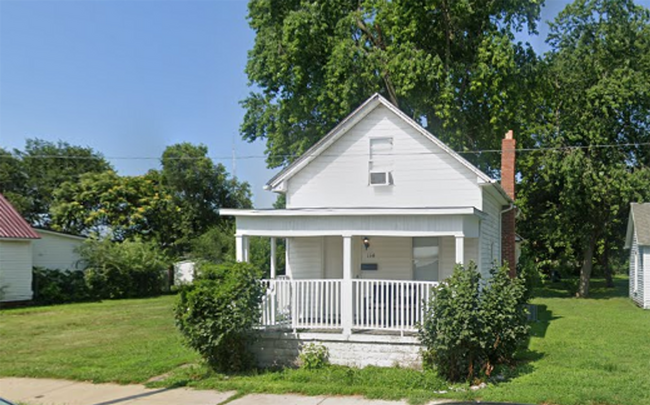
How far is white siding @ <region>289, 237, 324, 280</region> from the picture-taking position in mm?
15305

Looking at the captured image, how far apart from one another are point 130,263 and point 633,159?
87.0 ft

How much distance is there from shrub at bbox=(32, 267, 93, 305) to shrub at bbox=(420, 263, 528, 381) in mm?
21725

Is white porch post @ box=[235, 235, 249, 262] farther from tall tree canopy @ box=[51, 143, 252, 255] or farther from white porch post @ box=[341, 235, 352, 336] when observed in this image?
tall tree canopy @ box=[51, 143, 252, 255]

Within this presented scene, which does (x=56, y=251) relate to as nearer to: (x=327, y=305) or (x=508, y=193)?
(x=327, y=305)

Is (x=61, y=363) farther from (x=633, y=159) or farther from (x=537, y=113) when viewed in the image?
(x=633, y=159)

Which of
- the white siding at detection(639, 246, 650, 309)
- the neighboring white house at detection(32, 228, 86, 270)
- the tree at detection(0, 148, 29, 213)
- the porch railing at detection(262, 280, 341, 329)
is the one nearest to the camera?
the porch railing at detection(262, 280, 341, 329)

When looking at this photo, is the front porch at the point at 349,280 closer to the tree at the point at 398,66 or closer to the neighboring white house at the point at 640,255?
the tree at the point at 398,66

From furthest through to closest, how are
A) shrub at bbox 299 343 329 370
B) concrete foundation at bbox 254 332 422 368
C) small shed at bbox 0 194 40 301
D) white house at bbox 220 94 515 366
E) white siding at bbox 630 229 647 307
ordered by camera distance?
white siding at bbox 630 229 647 307
small shed at bbox 0 194 40 301
white house at bbox 220 94 515 366
shrub at bbox 299 343 329 370
concrete foundation at bbox 254 332 422 368

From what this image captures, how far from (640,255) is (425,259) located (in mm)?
15357

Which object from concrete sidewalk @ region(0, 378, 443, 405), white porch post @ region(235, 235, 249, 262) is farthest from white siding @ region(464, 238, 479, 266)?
concrete sidewalk @ region(0, 378, 443, 405)

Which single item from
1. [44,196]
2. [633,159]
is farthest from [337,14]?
[44,196]

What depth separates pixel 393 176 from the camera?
1501 centimetres

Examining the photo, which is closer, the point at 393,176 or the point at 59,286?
the point at 393,176

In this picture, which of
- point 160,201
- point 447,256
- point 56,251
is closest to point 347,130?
point 447,256
